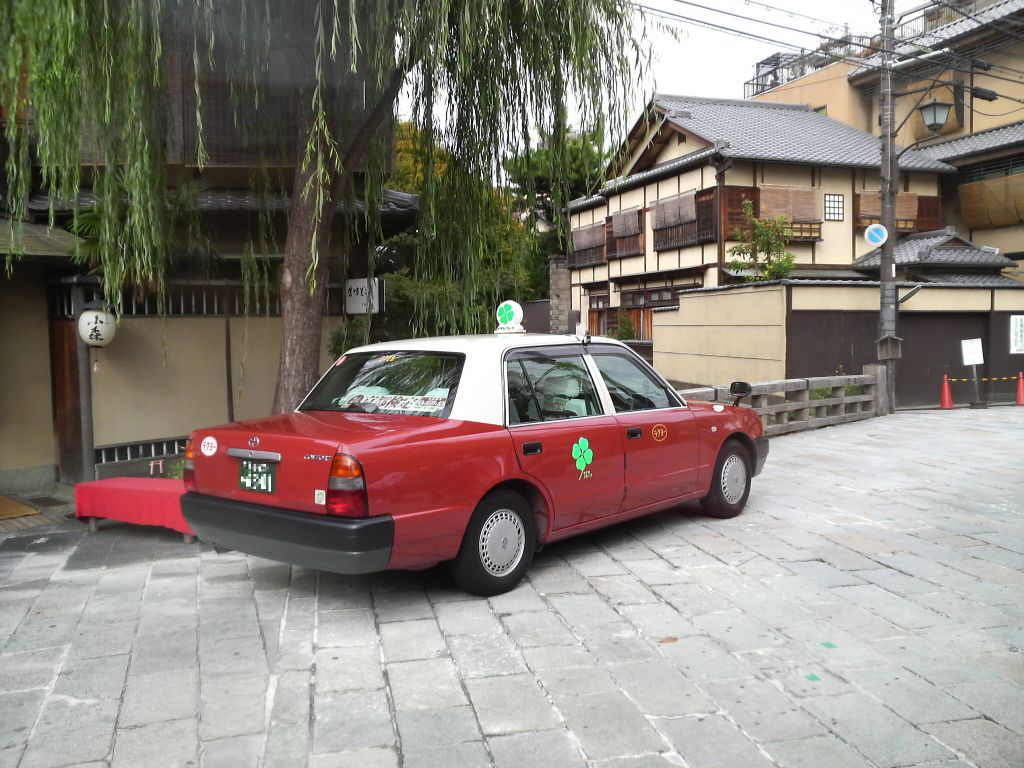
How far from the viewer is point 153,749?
3221mm

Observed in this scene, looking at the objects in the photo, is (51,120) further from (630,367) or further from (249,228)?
(630,367)

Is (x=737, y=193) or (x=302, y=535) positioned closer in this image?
(x=302, y=535)

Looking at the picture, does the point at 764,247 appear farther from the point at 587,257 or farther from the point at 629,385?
the point at 629,385

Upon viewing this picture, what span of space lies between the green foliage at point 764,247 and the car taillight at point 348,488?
1773 cm

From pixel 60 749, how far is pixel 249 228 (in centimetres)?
706

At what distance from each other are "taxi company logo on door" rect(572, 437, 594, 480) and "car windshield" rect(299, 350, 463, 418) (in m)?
0.93

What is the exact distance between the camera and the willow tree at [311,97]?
586cm

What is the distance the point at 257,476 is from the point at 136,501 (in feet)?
8.06

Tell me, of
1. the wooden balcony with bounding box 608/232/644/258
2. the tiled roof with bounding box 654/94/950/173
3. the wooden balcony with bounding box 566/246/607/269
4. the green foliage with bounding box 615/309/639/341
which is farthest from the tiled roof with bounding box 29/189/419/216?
the wooden balcony with bounding box 566/246/607/269

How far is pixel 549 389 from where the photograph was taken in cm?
548

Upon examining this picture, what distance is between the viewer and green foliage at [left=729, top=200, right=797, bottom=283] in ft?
66.7

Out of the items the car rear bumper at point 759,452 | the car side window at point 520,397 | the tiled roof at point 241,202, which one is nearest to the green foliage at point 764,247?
the tiled roof at point 241,202

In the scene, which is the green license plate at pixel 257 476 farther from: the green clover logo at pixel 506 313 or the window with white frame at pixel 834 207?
the window with white frame at pixel 834 207

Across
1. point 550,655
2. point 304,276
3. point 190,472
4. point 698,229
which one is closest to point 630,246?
point 698,229
